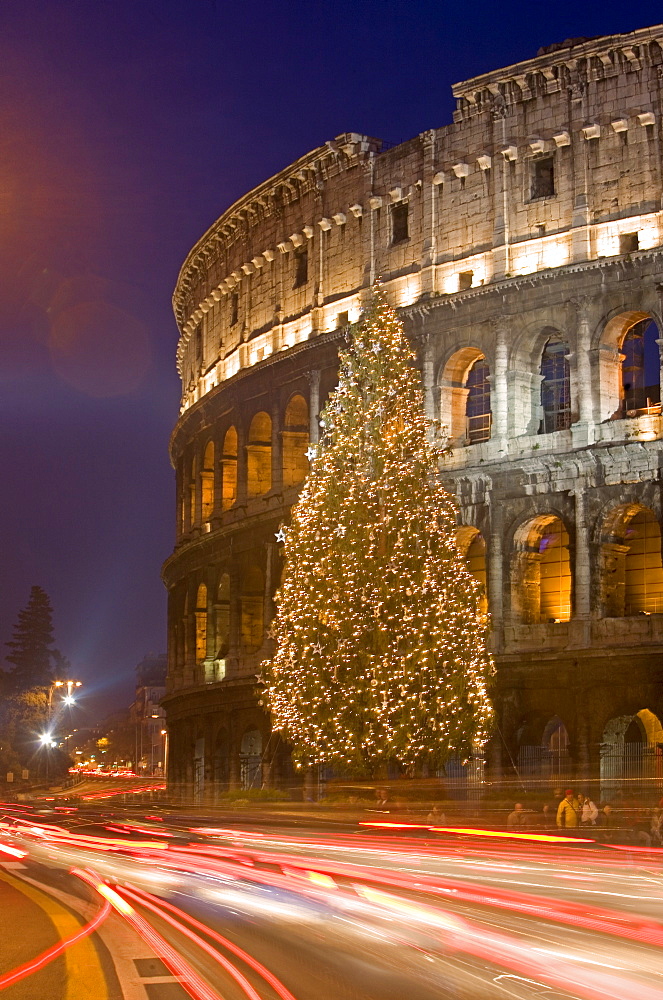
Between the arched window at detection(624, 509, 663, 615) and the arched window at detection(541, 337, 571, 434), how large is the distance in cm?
329

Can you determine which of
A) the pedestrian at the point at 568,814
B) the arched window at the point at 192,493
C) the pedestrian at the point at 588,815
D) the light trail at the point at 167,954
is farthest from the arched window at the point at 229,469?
the light trail at the point at 167,954

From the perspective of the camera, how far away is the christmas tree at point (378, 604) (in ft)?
95.1

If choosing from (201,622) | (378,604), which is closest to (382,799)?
(378,604)

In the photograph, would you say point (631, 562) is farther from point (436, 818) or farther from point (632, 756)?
point (436, 818)

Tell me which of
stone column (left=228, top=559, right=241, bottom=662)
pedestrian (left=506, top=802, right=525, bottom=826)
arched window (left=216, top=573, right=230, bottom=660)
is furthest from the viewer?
arched window (left=216, top=573, right=230, bottom=660)

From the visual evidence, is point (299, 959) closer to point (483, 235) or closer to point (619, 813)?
point (619, 813)

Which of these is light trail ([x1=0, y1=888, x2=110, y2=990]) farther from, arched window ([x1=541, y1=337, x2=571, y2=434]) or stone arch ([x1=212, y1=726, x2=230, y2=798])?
stone arch ([x1=212, y1=726, x2=230, y2=798])

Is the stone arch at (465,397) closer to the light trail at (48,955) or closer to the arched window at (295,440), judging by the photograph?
the arched window at (295,440)

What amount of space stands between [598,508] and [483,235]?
8.56 metres

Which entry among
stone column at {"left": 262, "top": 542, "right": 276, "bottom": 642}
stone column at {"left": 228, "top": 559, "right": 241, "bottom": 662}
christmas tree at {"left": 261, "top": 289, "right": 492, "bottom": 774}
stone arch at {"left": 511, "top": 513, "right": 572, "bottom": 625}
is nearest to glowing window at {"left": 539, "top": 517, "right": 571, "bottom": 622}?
stone arch at {"left": 511, "top": 513, "right": 572, "bottom": 625}

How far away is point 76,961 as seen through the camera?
38.6ft

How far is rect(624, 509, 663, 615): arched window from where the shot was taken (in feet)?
120

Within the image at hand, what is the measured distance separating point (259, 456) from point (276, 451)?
126 inches

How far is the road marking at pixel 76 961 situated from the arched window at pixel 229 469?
110 ft
